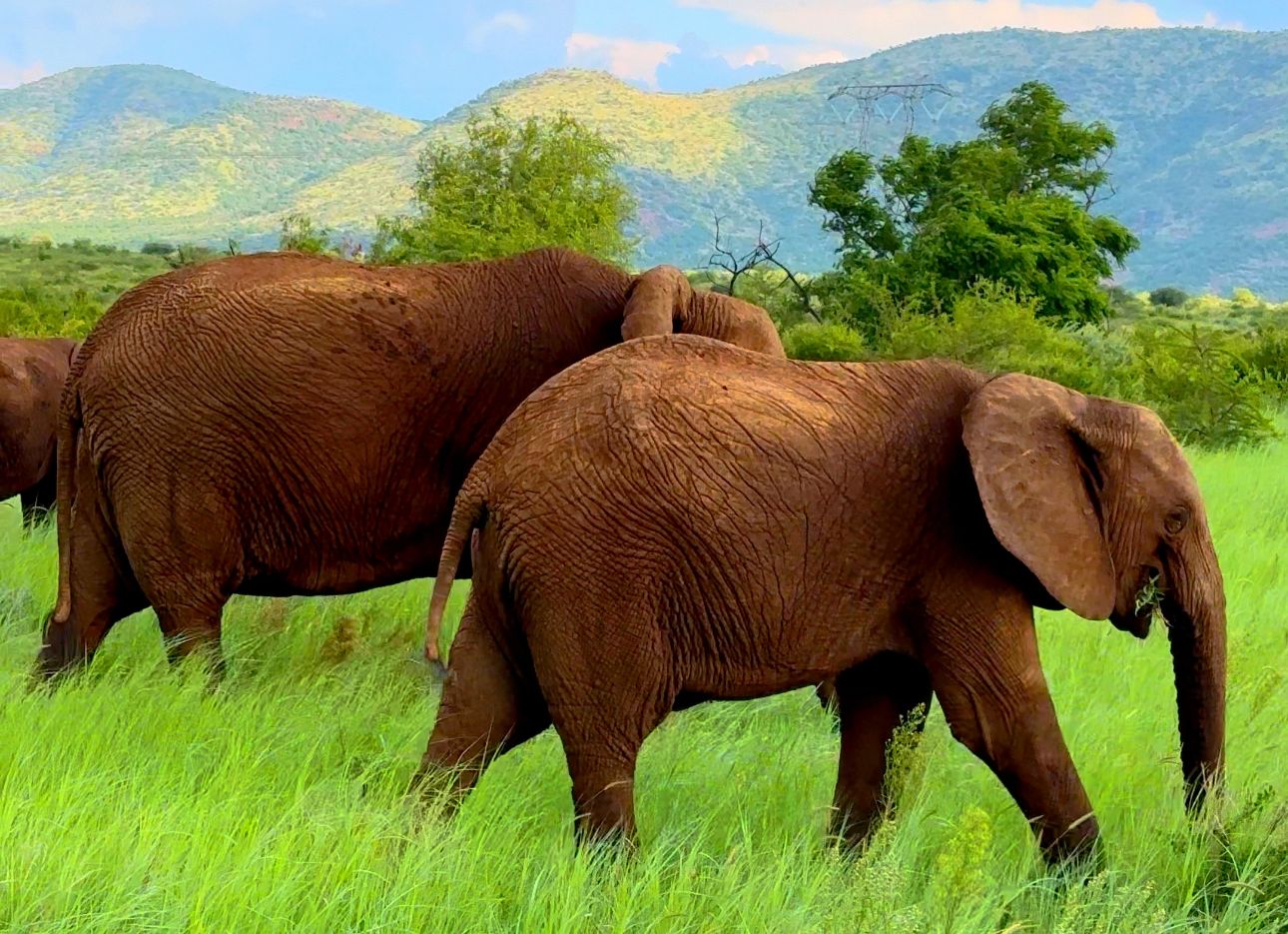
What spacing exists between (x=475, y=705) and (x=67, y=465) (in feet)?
8.58

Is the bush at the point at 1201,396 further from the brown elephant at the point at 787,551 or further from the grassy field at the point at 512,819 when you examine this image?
the brown elephant at the point at 787,551

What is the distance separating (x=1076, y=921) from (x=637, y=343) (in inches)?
74.6

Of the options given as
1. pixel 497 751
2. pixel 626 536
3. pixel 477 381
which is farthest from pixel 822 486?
pixel 477 381

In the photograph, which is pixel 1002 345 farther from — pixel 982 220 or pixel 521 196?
pixel 521 196

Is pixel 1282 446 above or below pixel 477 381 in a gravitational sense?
below

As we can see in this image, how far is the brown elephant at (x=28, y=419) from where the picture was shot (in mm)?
10664

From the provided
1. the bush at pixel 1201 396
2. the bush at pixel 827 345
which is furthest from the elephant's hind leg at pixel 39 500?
the bush at pixel 1201 396

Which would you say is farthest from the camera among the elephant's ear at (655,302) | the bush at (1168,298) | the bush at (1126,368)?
the bush at (1168,298)

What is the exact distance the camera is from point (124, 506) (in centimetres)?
579

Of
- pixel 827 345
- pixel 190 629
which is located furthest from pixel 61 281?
pixel 190 629

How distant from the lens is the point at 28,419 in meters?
10.8

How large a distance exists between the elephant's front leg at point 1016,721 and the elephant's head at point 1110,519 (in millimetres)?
205

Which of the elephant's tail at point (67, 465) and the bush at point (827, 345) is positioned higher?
the elephant's tail at point (67, 465)

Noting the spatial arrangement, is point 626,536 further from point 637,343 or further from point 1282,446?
point 1282,446
